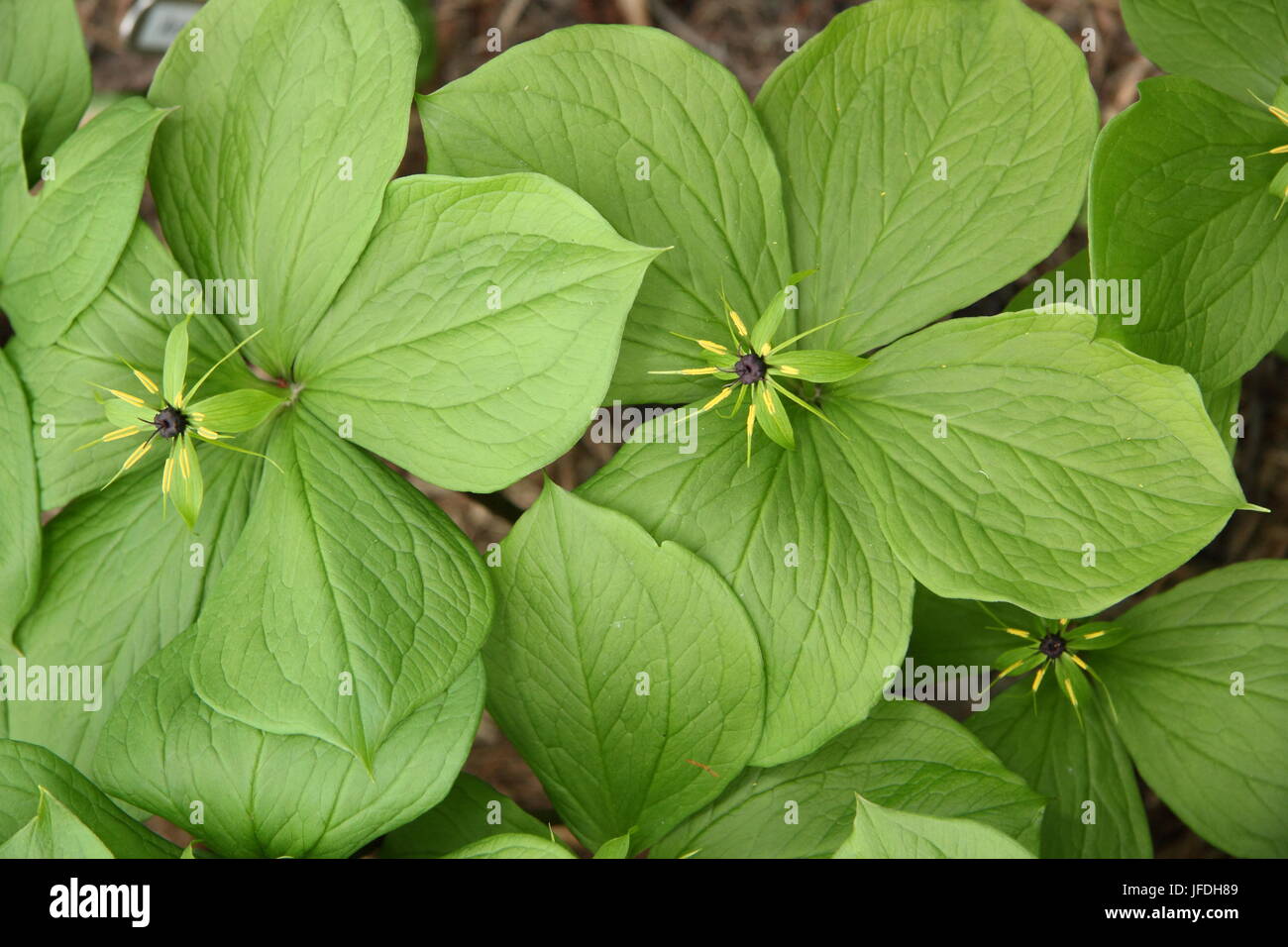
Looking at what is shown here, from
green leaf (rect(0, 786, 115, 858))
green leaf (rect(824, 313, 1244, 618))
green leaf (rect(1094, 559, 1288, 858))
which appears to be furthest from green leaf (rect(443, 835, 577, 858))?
green leaf (rect(1094, 559, 1288, 858))

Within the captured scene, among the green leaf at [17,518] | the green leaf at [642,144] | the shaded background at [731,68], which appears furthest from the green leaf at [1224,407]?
the green leaf at [17,518]

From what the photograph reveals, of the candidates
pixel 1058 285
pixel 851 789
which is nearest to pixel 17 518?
pixel 851 789

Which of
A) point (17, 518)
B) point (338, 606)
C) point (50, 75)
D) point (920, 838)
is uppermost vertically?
point (50, 75)

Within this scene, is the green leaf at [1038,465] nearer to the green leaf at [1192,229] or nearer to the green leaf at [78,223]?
the green leaf at [1192,229]

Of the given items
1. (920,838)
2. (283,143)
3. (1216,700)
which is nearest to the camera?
(920,838)

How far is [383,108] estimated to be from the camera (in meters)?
1.06

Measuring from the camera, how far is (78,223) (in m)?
1.17

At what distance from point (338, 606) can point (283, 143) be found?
1.72ft

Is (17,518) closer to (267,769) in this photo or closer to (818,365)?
(267,769)

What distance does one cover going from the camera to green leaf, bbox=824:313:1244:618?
1.01 metres

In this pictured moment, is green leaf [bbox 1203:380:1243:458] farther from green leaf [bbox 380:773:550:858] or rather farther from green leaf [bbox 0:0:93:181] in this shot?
green leaf [bbox 0:0:93:181]
